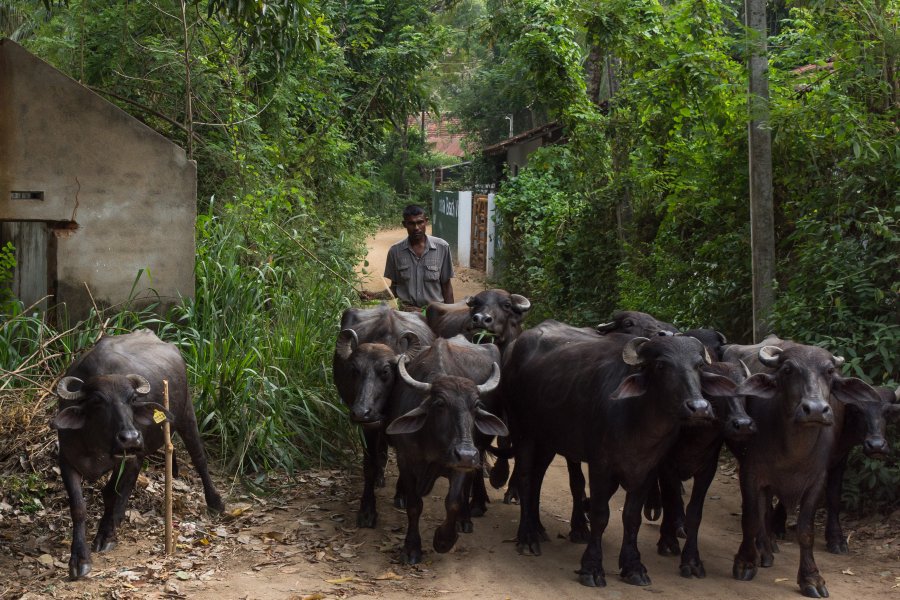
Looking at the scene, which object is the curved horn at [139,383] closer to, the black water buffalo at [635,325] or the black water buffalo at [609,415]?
the black water buffalo at [609,415]

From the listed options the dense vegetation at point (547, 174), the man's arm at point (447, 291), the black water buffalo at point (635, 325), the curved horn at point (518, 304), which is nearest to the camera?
the black water buffalo at point (635, 325)

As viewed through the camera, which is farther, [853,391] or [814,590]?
[853,391]

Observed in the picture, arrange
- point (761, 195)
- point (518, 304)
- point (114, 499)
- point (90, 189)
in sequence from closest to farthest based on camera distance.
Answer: point (114, 499) → point (761, 195) → point (90, 189) → point (518, 304)

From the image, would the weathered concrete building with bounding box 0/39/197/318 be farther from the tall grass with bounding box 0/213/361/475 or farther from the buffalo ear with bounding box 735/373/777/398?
the buffalo ear with bounding box 735/373/777/398

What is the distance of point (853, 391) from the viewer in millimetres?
6141

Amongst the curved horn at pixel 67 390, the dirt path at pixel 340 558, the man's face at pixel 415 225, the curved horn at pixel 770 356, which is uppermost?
the man's face at pixel 415 225

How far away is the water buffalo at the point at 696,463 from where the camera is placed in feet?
20.0

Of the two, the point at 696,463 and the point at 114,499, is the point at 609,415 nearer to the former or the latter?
the point at 696,463

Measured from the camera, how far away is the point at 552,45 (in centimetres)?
1416

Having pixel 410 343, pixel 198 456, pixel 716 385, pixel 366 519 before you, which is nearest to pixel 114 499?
pixel 198 456

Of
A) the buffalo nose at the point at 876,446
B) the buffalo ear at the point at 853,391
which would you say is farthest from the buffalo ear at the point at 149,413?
the buffalo nose at the point at 876,446

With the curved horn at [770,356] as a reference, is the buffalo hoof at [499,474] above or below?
below

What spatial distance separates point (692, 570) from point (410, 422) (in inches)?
75.4

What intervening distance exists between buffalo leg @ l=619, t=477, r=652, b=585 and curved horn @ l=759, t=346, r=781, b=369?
1.07 m
